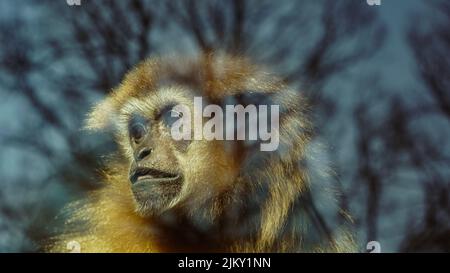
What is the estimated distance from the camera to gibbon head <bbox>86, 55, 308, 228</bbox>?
3.22 metres

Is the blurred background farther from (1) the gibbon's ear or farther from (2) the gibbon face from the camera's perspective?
(2) the gibbon face

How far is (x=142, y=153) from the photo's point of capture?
327 cm

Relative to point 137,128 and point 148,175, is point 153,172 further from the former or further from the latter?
point 137,128

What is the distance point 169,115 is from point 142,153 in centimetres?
22

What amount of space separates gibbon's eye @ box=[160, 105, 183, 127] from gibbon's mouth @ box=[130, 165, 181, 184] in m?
0.23

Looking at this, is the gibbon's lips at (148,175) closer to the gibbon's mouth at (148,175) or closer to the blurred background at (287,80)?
the gibbon's mouth at (148,175)

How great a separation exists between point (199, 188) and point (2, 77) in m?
1.07

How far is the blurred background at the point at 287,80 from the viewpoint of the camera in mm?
3205

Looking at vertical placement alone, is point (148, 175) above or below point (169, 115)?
below

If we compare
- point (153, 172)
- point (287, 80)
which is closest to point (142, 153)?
point (153, 172)

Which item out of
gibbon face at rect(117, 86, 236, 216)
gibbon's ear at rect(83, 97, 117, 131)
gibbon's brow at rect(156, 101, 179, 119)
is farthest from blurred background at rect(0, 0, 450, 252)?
gibbon's brow at rect(156, 101, 179, 119)

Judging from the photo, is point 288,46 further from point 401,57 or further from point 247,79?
point 401,57

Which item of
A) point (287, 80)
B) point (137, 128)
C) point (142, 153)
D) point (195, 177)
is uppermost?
point (287, 80)

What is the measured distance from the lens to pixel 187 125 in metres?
3.25
